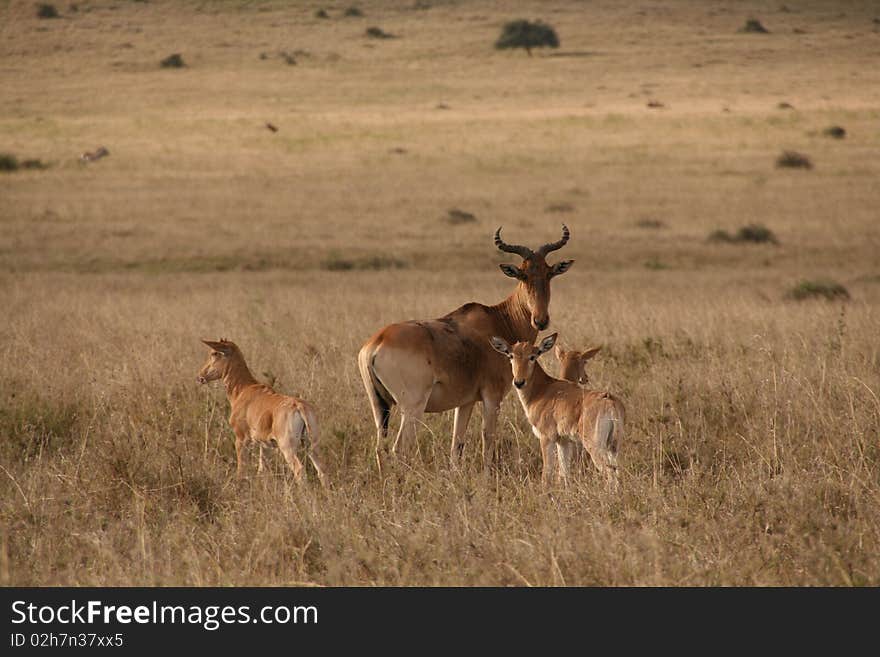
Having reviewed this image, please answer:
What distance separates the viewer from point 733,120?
4953 centimetres

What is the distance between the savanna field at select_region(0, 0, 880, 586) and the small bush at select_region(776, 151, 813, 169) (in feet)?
0.78

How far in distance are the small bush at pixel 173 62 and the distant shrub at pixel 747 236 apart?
55.4 meters

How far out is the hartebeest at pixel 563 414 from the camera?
25.7 feet

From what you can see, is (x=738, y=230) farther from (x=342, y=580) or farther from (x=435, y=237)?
(x=342, y=580)

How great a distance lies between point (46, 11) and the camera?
8762cm

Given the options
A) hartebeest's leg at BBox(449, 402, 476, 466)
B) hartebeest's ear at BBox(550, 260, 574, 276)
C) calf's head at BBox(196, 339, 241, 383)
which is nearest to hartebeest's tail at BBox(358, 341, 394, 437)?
hartebeest's leg at BBox(449, 402, 476, 466)

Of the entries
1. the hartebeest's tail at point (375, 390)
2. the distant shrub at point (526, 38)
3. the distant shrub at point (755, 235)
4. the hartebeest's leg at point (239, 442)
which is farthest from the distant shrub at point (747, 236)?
the distant shrub at point (526, 38)

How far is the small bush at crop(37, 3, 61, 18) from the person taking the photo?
87.1 m

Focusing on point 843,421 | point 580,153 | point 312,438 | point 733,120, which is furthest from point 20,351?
point 733,120

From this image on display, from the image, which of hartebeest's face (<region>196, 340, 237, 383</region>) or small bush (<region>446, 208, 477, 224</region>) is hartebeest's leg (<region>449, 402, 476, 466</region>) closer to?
hartebeest's face (<region>196, 340, 237, 383</region>)

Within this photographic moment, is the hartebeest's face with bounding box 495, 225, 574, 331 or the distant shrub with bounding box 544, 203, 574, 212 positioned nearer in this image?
the hartebeest's face with bounding box 495, 225, 574, 331

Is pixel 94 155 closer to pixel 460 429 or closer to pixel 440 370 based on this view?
pixel 460 429

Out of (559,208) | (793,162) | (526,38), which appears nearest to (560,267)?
(559,208)

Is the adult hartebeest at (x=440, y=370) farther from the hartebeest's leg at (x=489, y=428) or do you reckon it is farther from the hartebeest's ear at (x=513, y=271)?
the hartebeest's ear at (x=513, y=271)
